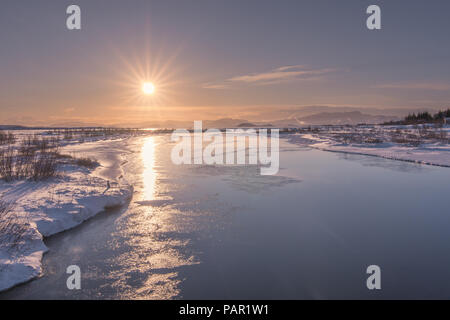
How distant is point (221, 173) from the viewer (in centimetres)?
1623

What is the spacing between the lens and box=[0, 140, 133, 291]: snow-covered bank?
5.41m

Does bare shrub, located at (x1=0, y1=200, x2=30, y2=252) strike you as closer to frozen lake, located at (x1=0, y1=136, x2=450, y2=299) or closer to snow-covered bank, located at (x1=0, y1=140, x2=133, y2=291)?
snow-covered bank, located at (x1=0, y1=140, x2=133, y2=291)

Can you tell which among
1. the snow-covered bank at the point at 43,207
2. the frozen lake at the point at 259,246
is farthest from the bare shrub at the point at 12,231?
the frozen lake at the point at 259,246

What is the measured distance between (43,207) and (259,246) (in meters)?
6.65

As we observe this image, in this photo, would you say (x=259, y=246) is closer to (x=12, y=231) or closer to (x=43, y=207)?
(x=12, y=231)

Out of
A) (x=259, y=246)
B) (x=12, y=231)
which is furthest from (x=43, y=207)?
(x=259, y=246)

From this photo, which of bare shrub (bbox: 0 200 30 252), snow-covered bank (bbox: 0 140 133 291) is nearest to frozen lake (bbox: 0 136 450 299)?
snow-covered bank (bbox: 0 140 133 291)

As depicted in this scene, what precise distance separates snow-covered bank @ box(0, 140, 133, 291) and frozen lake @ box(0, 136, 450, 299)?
32 cm

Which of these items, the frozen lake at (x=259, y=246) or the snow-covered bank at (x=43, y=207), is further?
the snow-covered bank at (x=43, y=207)

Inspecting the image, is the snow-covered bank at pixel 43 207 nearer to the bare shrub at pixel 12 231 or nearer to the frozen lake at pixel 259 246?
the bare shrub at pixel 12 231

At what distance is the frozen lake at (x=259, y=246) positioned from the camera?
4.82 m

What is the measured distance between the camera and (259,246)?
6.44 m

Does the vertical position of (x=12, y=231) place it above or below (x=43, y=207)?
below

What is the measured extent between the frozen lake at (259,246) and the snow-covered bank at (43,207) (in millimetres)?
319
